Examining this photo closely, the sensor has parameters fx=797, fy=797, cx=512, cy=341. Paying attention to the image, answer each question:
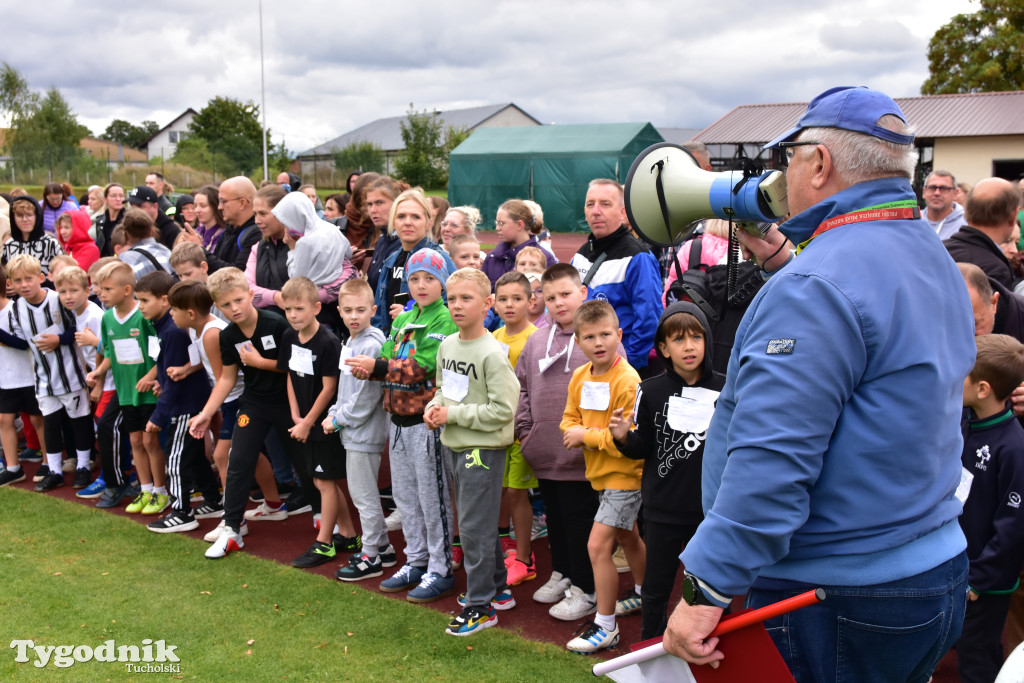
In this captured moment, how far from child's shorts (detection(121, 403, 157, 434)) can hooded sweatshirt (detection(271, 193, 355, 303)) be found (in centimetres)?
147

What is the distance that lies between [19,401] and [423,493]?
171 inches

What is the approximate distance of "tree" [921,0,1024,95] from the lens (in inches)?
1140

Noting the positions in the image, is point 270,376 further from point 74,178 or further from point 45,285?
point 74,178

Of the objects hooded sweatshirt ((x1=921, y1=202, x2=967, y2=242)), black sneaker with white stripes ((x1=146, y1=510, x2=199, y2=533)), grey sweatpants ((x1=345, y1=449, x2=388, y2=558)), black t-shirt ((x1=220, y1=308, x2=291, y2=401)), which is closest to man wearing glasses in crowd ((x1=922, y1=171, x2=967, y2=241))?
hooded sweatshirt ((x1=921, y1=202, x2=967, y2=242))

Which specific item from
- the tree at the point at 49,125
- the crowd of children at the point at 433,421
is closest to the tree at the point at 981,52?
the crowd of children at the point at 433,421

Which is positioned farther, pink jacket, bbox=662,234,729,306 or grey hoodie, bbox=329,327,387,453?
grey hoodie, bbox=329,327,387,453

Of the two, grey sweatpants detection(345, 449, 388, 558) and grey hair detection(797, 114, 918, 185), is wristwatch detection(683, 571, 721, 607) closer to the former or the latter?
grey hair detection(797, 114, 918, 185)

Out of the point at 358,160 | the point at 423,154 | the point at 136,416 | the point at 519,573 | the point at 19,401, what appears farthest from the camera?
the point at 423,154

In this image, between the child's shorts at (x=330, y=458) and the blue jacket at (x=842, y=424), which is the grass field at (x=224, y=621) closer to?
the child's shorts at (x=330, y=458)

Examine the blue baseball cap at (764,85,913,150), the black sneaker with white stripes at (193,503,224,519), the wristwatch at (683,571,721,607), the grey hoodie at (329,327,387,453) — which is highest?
the blue baseball cap at (764,85,913,150)

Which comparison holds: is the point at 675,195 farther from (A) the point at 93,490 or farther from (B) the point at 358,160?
(B) the point at 358,160

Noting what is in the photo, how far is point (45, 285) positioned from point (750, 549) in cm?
772

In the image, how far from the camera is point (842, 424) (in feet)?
5.71

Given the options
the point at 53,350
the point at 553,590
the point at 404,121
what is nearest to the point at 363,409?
the point at 553,590
